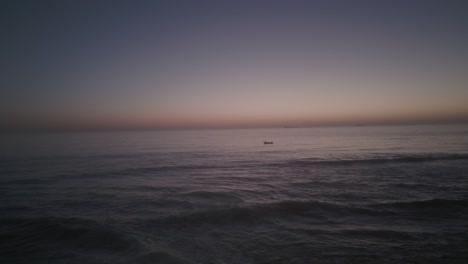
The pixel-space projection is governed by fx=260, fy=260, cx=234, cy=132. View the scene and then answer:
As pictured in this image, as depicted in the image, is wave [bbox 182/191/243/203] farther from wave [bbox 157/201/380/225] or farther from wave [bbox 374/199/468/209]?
wave [bbox 374/199/468/209]

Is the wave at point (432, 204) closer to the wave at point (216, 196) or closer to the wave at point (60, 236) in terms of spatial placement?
the wave at point (216, 196)

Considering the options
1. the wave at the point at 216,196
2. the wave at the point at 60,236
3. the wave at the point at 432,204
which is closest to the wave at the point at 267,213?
the wave at the point at 432,204

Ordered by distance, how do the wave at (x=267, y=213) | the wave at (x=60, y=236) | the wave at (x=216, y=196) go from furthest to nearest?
1. the wave at (x=216, y=196)
2. the wave at (x=267, y=213)
3. the wave at (x=60, y=236)

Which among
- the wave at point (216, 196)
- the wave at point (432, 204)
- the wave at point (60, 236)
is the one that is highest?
the wave at point (60, 236)

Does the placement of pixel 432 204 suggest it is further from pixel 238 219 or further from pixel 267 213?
pixel 238 219

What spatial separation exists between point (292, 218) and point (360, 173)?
48.9ft

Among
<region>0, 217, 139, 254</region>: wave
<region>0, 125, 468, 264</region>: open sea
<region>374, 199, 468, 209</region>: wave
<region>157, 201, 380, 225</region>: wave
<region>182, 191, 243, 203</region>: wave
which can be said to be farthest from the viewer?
<region>182, 191, 243, 203</region>: wave

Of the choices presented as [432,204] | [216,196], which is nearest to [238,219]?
[216,196]

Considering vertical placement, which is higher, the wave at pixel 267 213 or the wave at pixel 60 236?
the wave at pixel 60 236

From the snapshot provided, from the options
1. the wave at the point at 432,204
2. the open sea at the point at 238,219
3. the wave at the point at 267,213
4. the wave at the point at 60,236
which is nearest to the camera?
the open sea at the point at 238,219

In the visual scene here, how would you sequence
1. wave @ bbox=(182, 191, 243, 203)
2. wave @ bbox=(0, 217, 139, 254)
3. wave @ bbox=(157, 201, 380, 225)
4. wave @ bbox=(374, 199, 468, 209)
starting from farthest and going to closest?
wave @ bbox=(182, 191, 243, 203) < wave @ bbox=(374, 199, 468, 209) < wave @ bbox=(157, 201, 380, 225) < wave @ bbox=(0, 217, 139, 254)

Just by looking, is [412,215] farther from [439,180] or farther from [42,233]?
[42,233]

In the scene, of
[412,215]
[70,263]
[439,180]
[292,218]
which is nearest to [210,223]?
[292,218]

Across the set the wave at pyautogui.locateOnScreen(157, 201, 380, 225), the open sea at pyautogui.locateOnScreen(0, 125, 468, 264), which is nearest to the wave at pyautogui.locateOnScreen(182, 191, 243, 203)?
the open sea at pyautogui.locateOnScreen(0, 125, 468, 264)
